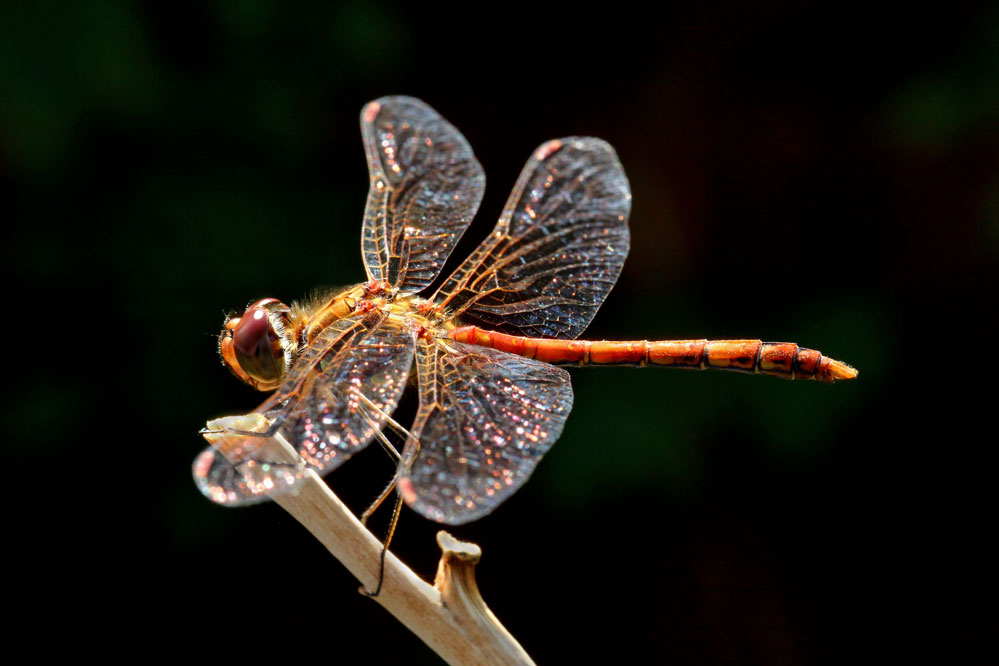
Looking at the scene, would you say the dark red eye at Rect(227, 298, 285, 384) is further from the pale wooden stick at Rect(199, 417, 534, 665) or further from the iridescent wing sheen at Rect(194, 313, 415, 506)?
the pale wooden stick at Rect(199, 417, 534, 665)

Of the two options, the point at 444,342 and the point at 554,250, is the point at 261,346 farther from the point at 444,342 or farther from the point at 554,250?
the point at 554,250

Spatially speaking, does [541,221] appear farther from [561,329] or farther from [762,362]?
[762,362]

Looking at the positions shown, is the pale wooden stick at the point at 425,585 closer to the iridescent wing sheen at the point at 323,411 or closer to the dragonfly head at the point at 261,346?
the iridescent wing sheen at the point at 323,411

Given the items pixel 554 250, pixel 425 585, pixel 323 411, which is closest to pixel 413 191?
pixel 554 250

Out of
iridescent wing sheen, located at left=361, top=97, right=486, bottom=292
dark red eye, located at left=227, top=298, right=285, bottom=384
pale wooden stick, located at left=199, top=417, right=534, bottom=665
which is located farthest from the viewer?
iridescent wing sheen, located at left=361, top=97, right=486, bottom=292

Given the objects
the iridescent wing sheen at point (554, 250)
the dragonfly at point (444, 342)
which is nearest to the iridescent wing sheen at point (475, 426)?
the dragonfly at point (444, 342)

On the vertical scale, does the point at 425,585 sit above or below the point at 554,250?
below

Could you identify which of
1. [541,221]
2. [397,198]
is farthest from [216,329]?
[541,221]

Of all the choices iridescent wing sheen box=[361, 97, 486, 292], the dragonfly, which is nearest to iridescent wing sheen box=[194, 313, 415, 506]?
the dragonfly
